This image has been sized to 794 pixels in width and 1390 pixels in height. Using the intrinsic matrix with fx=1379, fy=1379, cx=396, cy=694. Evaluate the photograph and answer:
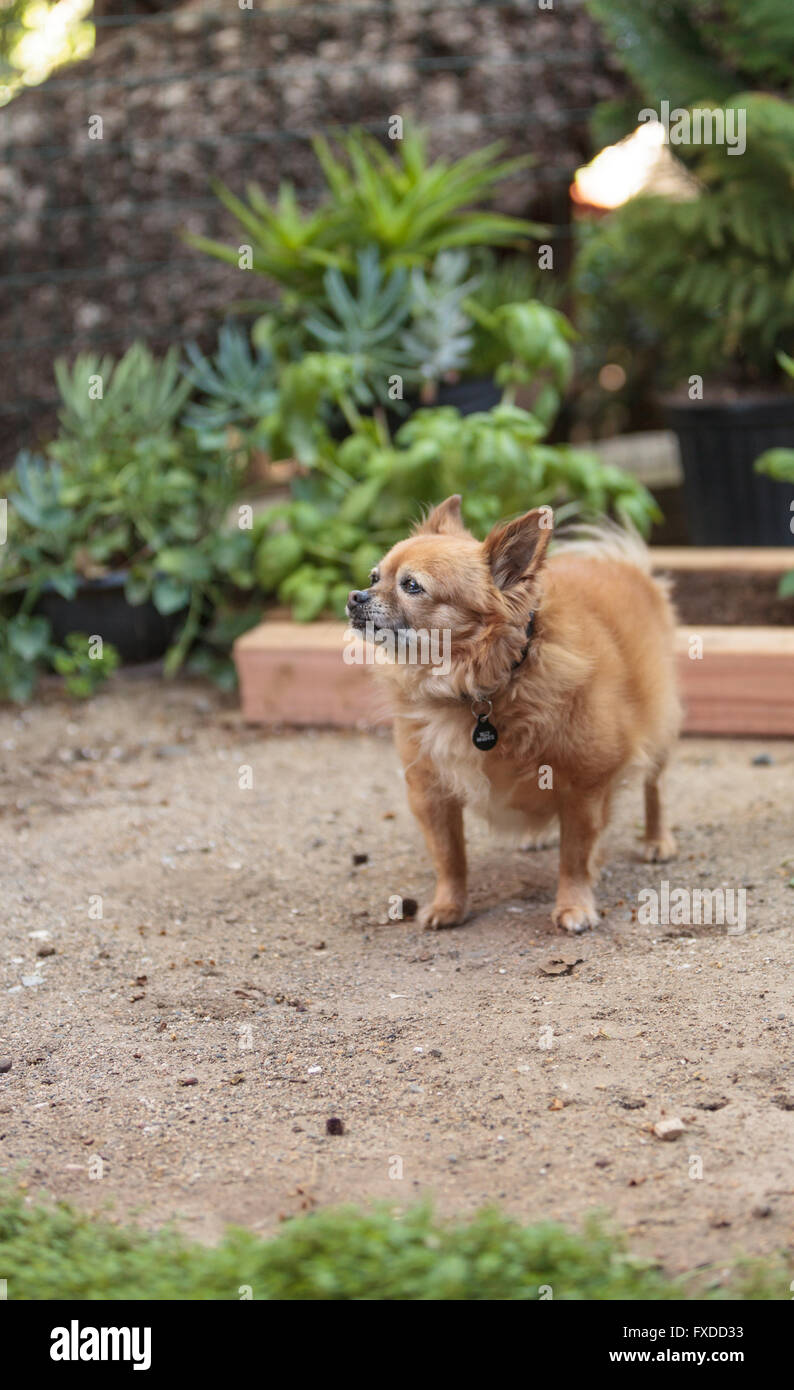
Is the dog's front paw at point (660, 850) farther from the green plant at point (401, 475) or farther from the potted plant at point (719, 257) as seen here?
the potted plant at point (719, 257)

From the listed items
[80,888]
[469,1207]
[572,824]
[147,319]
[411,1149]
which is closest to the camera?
[469,1207]

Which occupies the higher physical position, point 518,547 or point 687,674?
point 518,547

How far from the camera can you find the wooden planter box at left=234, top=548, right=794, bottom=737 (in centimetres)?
491

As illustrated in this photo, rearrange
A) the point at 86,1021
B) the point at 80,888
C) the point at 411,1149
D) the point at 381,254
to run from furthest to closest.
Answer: the point at 381,254
the point at 80,888
the point at 86,1021
the point at 411,1149

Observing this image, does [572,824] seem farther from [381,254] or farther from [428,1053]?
[381,254]

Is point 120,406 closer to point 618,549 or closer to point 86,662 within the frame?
point 86,662

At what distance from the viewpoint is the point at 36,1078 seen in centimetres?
293

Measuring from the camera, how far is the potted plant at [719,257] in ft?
19.6

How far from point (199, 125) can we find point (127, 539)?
8.72 feet

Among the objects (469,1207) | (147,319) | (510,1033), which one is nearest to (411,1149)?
(469,1207)

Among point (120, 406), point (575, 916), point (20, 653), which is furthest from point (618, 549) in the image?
point (120, 406)

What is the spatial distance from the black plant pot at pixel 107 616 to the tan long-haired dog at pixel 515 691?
256 cm

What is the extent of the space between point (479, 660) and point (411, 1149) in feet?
3.87

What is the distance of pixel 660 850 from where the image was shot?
4.02 m
